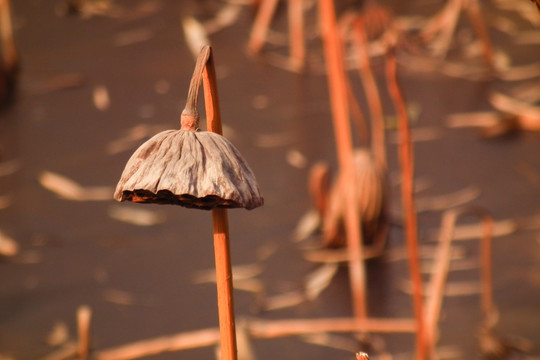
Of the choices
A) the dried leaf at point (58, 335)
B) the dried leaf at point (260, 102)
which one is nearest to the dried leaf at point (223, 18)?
the dried leaf at point (260, 102)

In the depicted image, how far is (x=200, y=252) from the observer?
36.2 inches

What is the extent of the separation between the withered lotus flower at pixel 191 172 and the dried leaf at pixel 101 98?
1.01 metres

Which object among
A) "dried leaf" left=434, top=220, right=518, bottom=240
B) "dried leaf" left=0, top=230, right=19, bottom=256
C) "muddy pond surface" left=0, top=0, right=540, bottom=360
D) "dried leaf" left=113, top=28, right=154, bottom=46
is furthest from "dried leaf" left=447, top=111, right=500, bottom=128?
"dried leaf" left=0, top=230, right=19, bottom=256

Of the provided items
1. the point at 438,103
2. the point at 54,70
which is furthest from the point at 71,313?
the point at 438,103

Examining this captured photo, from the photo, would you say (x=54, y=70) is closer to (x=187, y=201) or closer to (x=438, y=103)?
(x=438, y=103)

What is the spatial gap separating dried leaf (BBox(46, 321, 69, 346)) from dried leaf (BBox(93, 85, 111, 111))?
1.68 feet

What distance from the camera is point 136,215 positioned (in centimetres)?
98

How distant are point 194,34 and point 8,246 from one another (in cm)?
62

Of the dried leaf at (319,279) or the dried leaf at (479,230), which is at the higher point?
the dried leaf at (479,230)

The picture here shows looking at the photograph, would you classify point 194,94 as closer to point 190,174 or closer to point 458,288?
point 190,174

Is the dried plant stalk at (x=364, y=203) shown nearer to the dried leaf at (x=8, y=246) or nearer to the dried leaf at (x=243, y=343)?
the dried leaf at (x=243, y=343)

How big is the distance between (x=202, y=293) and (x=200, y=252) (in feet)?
0.29

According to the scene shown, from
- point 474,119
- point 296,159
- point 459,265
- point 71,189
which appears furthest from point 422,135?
point 71,189

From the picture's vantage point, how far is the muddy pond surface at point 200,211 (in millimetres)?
793
